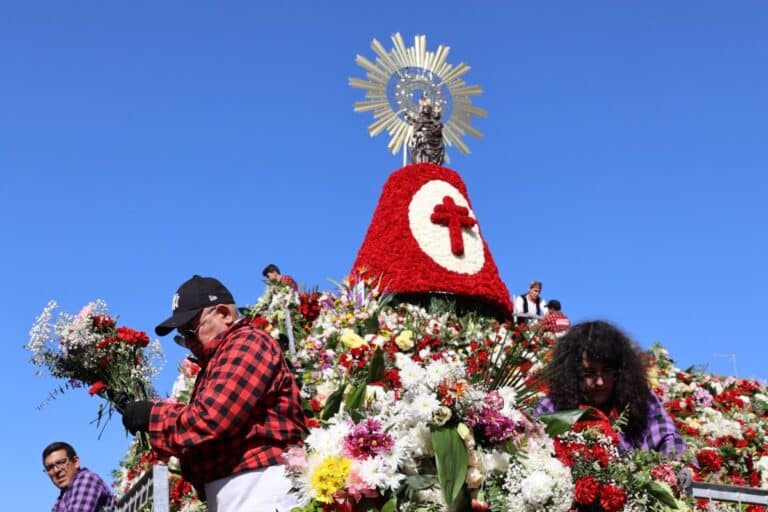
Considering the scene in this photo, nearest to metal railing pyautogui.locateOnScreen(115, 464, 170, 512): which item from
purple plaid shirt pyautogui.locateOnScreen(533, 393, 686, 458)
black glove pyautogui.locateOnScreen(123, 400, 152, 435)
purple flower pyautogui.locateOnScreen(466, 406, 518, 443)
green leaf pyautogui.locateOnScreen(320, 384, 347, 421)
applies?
black glove pyautogui.locateOnScreen(123, 400, 152, 435)

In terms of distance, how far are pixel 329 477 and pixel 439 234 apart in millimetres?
10879

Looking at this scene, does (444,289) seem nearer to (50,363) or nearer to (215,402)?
(50,363)

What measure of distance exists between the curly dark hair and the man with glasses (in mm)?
2669

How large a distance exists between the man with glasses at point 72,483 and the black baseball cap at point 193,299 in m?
2.15

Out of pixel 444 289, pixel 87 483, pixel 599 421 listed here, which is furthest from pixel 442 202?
pixel 599 421

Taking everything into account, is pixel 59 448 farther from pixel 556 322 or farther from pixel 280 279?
pixel 556 322

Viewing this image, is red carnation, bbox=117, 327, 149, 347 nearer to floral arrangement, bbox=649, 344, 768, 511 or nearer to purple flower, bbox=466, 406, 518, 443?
purple flower, bbox=466, 406, 518, 443

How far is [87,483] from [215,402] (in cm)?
254

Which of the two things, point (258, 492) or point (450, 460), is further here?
point (258, 492)

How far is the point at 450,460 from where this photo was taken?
297 centimetres

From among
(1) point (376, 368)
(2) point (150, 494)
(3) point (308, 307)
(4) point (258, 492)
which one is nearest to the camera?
(4) point (258, 492)

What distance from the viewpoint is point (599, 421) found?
356cm

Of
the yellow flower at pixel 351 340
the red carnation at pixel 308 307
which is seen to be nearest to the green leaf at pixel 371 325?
the yellow flower at pixel 351 340

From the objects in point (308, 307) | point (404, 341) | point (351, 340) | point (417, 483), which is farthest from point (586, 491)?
point (308, 307)
